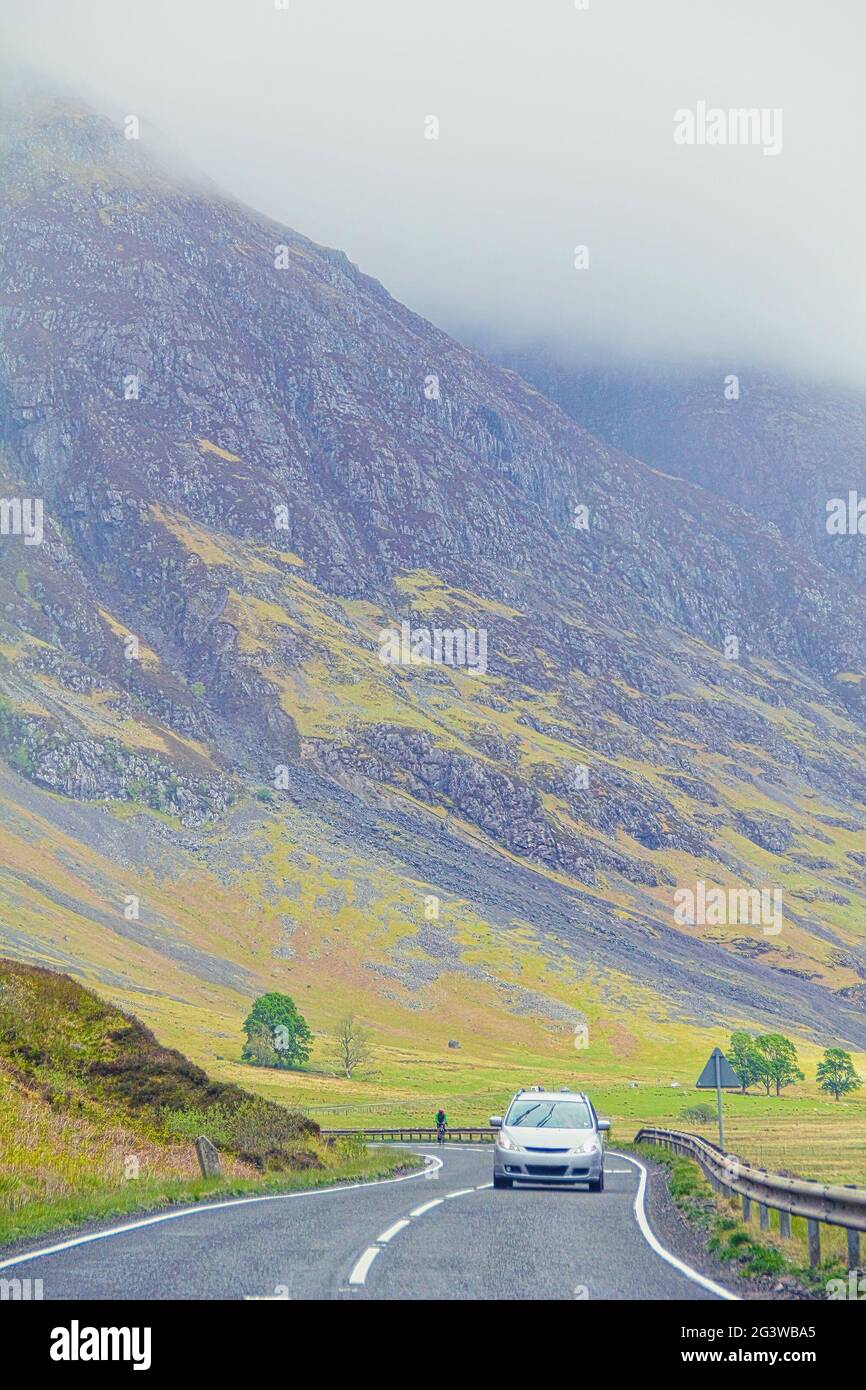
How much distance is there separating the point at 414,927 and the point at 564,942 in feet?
77.3

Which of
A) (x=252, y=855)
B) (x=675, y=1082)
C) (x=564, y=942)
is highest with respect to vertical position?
(x=252, y=855)

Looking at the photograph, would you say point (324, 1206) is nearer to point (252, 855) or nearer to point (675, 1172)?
point (675, 1172)

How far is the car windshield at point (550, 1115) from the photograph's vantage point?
2539 cm

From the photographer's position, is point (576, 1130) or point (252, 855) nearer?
point (576, 1130)

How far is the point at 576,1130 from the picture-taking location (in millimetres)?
25172

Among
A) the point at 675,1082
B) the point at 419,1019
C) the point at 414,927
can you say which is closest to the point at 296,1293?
the point at 675,1082

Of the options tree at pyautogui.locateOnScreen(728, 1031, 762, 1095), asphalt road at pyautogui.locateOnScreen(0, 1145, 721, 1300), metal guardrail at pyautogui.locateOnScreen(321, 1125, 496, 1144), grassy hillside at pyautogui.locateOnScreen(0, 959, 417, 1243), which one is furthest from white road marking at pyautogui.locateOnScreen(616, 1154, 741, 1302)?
tree at pyautogui.locateOnScreen(728, 1031, 762, 1095)

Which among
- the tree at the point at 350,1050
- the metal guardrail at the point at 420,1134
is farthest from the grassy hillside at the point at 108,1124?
the tree at the point at 350,1050

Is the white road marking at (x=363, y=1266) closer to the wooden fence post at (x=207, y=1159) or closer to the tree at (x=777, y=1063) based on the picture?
the wooden fence post at (x=207, y=1159)

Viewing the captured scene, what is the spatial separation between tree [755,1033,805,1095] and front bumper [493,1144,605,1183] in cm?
11411

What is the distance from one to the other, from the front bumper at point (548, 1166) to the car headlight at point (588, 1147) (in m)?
0.06

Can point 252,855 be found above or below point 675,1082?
above
